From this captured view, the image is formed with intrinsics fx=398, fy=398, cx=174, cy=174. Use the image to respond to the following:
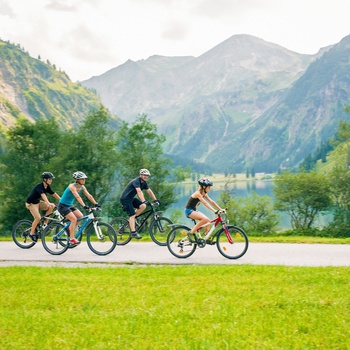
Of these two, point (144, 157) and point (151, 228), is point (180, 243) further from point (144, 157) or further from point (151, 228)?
point (144, 157)

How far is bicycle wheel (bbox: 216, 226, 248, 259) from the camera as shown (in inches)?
497

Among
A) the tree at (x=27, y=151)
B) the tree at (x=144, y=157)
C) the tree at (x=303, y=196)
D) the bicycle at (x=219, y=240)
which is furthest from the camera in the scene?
the tree at (x=27, y=151)

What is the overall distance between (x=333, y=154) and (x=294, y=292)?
164 ft

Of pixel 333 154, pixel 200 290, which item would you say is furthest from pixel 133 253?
pixel 333 154

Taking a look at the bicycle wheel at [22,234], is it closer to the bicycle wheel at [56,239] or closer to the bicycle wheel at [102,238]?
the bicycle wheel at [56,239]

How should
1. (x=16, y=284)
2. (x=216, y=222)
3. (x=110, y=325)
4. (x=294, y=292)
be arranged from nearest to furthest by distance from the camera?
(x=110, y=325) < (x=294, y=292) < (x=16, y=284) < (x=216, y=222)

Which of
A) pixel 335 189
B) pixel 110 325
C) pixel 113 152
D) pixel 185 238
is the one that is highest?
pixel 113 152

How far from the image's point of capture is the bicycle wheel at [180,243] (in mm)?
12953

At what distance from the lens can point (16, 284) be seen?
920 centimetres

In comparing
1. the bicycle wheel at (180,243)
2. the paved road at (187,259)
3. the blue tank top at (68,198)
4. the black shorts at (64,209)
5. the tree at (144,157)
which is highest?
the tree at (144,157)

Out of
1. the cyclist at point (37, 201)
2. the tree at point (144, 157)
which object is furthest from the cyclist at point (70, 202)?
the tree at point (144, 157)

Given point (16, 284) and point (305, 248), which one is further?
point (305, 248)

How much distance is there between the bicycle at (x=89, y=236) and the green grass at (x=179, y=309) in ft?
12.2

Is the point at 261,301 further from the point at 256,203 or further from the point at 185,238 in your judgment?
the point at 256,203
